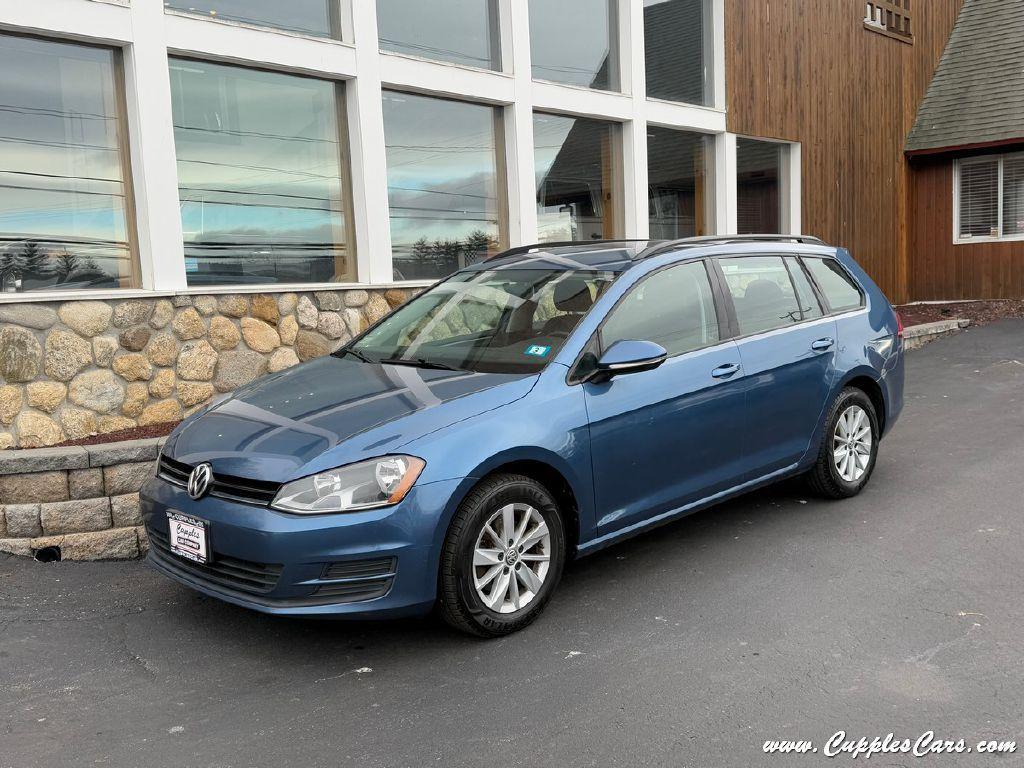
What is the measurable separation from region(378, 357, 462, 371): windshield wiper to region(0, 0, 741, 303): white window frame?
3.00 m

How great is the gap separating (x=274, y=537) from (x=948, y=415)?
709 cm

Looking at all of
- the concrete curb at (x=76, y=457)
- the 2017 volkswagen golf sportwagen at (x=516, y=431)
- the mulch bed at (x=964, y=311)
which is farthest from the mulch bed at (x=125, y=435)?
the mulch bed at (x=964, y=311)

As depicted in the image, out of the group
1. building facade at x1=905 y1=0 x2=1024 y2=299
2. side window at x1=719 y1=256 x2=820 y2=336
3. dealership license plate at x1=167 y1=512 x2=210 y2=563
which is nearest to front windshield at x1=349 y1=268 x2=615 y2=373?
side window at x1=719 y1=256 x2=820 y2=336

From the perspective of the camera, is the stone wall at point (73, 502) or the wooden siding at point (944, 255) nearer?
the stone wall at point (73, 502)

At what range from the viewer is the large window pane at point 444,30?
9.04 meters

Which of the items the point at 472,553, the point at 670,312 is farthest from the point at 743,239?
the point at 472,553

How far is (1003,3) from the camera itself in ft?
61.1

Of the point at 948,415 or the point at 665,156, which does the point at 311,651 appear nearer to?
the point at 948,415

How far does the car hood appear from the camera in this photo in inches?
152

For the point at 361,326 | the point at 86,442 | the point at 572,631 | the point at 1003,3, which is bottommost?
the point at 572,631

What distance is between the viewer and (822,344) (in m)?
5.77

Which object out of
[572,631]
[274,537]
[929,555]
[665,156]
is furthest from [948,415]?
[274,537]

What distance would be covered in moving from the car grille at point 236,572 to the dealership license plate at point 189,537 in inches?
1.7

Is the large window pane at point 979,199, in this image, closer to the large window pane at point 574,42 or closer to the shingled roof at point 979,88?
the shingled roof at point 979,88
